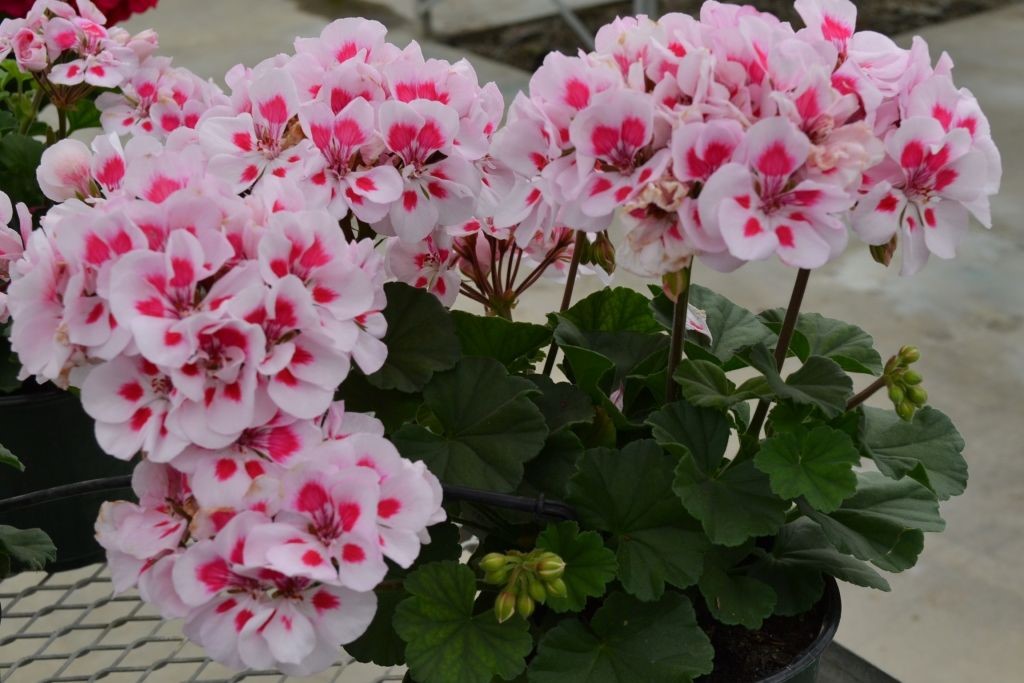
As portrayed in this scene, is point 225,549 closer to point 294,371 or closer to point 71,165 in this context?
point 294,371

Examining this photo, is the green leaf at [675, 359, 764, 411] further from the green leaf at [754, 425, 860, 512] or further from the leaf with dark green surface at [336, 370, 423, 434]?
the leaf with dark green surface at [336, 370, 423, 434]

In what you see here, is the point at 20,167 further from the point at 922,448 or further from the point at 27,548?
the point at 922,448

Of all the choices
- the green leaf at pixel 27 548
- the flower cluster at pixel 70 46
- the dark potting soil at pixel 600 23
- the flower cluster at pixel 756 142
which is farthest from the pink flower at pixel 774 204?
the dark potting soil at pixel 600 23

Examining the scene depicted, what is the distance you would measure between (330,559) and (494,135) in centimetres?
26

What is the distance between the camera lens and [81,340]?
561 mm

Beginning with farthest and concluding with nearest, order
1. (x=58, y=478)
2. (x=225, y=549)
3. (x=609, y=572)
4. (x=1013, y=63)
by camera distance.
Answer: (x=1013, y=63), (x=58, y=478), (x=609, y=572), (x=225, y=549)

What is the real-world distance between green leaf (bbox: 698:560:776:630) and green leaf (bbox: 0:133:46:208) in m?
0.75

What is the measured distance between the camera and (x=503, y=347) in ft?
Answer: 2.64

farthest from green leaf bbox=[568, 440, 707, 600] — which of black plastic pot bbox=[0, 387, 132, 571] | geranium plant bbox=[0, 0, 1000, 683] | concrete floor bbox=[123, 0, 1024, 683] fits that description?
concrete floor bbox=[123, 0, 1024, 683]

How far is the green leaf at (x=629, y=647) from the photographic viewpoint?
0.67 m

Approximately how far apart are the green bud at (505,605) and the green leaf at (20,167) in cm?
73

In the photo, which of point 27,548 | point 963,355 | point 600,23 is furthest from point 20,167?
point 600,23

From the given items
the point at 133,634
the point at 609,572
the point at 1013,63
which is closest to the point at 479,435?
the point at 609,572

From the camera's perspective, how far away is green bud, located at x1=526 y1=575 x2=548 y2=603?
0.63m
